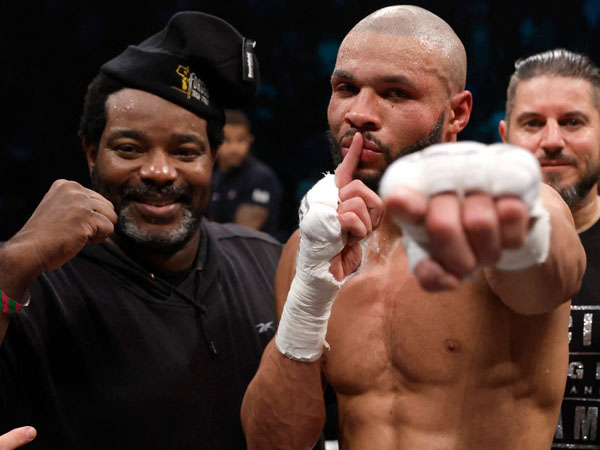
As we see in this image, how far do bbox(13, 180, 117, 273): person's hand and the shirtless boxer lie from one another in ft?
1.06

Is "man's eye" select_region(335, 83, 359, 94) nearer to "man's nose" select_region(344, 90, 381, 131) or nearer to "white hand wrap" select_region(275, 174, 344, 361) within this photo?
"man's nose" select_region(344, 90, 381, 131)

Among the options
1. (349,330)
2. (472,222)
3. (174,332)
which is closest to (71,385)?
(174,332)

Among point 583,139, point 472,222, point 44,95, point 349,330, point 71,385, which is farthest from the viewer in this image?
point 44,95

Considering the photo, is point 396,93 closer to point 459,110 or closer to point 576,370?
point 459,110

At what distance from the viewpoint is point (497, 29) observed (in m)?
3.78

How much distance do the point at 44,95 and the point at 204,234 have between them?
2328 mm

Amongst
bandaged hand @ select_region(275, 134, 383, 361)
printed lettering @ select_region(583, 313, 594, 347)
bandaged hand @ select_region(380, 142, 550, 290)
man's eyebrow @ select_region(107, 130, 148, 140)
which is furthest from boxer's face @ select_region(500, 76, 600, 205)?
bandaged hand @ select_region(380, 142, 550, 290)

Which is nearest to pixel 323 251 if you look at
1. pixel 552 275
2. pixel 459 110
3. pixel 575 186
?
pixel 552 275

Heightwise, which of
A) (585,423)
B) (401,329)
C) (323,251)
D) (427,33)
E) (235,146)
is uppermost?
(235,146)

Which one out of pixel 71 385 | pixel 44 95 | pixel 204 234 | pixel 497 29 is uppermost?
pixel 497 29

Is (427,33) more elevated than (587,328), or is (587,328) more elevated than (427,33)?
(427,33)

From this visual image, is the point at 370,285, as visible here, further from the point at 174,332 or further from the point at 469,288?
the point at 174,332

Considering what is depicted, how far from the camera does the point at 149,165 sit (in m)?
1.49

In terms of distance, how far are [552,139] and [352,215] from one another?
80 cm
